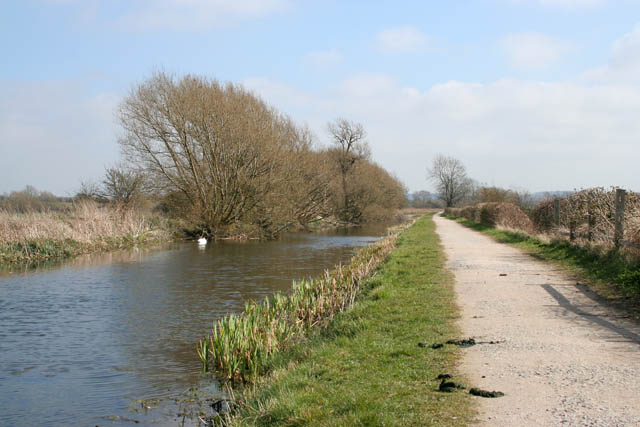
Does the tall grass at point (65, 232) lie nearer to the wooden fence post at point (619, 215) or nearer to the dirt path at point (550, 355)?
the dirt path at point (550, 355)

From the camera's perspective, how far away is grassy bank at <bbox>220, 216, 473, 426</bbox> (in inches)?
190

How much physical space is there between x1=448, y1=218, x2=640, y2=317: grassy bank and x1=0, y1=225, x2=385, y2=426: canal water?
730 centimetres

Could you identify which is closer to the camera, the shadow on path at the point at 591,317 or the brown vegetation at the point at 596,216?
the shadow on path at the point at 591,317

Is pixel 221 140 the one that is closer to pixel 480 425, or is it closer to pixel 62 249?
pixel 62 249

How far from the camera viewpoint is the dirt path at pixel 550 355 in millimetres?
4582

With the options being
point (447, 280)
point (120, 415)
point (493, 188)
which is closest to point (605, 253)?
point (447, 280)

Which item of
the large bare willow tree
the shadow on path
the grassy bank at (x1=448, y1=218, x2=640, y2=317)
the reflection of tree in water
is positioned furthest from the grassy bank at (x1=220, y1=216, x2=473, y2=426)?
the large bare willow tree

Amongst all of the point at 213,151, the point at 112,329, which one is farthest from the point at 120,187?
the point at 112,329

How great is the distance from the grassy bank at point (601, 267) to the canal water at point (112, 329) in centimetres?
730

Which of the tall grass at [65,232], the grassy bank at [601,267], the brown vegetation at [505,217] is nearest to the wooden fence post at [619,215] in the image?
the grassy bank at [601,267]

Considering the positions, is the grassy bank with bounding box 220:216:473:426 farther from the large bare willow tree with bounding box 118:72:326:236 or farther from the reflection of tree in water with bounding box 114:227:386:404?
the large bare willow tree with bounding box 118:72:326:236

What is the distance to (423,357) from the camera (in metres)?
6.46

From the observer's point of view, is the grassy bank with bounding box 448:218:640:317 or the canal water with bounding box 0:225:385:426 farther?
the grassy bank with bounding box 448:218:640:317

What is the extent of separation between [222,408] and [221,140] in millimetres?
28791
